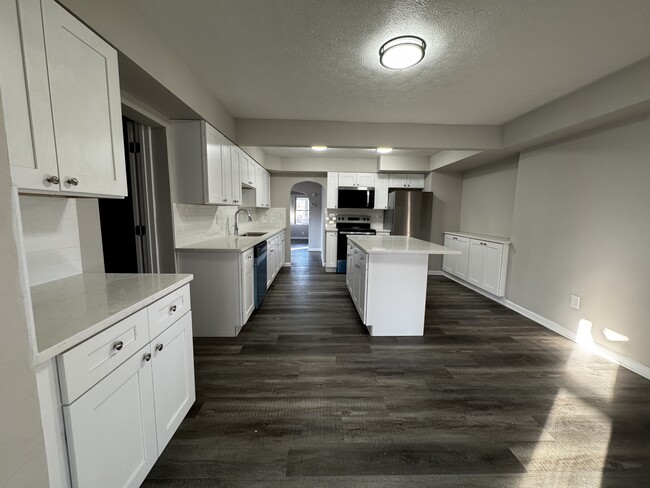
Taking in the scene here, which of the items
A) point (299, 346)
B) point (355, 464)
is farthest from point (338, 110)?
point (355, 464)

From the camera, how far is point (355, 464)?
1.36 metres

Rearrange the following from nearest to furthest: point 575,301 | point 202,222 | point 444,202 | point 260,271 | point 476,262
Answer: point 575,301
point 202,222
point 260,271
point 476,262
point 444,202

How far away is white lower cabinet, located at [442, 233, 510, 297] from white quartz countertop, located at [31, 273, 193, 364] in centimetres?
402

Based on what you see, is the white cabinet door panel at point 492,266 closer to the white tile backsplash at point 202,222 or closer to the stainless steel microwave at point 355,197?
the stainless steel microwave at point 355,197

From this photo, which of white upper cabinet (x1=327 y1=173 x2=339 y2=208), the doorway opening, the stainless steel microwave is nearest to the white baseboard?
the stainless steel microwave

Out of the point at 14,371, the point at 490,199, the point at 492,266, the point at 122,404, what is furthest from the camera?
the point at 490,199

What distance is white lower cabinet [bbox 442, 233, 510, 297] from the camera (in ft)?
12.3

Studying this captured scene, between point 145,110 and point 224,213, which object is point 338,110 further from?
point 224,213

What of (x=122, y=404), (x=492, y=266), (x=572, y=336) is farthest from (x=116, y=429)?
(x=492, y=266)

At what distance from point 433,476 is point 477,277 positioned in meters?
3.56

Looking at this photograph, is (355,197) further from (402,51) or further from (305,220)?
(305,220)

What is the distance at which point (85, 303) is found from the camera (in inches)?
42.9

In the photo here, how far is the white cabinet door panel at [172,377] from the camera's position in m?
1.28

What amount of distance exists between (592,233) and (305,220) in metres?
9.32
